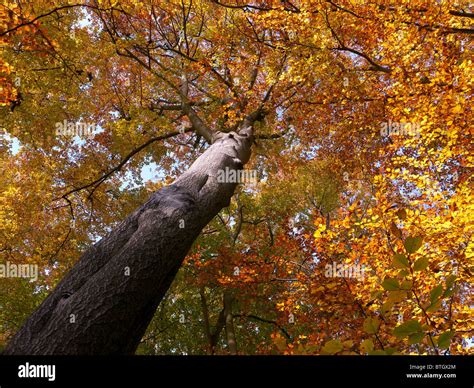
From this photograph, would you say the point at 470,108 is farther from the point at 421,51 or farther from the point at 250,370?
the point at 250,370

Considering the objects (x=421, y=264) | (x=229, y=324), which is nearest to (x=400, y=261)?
(x=421, y=264)

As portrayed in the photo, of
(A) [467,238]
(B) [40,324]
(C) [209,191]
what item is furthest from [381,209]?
(B) [40,324]

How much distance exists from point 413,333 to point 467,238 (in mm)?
3704

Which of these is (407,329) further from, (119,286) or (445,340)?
(119,286)

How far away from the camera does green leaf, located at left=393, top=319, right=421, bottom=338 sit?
4.25ft

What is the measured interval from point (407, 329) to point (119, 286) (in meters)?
2.36

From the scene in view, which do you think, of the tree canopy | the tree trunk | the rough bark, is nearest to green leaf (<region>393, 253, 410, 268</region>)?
the tree canopy

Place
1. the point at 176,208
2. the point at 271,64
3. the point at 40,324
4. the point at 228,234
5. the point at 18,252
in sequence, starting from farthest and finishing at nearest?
1. the point at 228,234
2. the point at 18,252
3. the point at 271,64
4. the point at 176,208
5. the point at 40,324

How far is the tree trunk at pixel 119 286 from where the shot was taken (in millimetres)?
2645

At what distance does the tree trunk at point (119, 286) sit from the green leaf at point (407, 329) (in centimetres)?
219

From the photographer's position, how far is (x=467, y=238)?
4309 mm

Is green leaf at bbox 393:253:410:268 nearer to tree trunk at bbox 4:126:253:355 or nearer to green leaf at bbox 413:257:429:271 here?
green leaf at bbox 413:257:429:271

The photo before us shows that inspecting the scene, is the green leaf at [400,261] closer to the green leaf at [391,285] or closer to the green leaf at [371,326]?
the green leaf at [391,285]

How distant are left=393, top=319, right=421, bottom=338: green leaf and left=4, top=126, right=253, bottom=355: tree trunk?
219 cm
